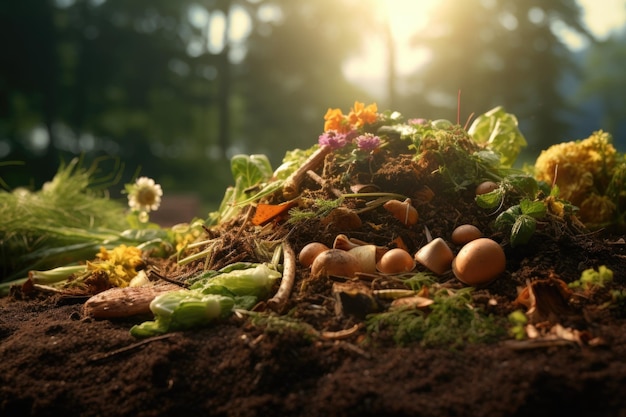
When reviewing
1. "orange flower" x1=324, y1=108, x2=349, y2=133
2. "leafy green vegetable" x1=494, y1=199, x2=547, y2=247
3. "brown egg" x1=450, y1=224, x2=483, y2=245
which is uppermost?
"orange flower" x1=324, y1=108, x2=349, y2=133

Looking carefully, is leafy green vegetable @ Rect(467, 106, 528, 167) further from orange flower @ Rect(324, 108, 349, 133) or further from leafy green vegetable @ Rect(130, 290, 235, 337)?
leafy green vegetable @ Rect(130, 290, 235, 337)

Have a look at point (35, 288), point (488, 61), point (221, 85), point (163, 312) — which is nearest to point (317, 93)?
point (221, 85)

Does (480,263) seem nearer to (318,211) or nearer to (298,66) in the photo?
(318,211)

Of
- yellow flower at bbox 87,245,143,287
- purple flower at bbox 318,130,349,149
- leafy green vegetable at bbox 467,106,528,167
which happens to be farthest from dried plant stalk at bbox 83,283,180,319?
leafy green vegetable at bbox 467,106,528,167

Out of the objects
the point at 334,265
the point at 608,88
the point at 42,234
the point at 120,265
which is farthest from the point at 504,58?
the point at 608,88

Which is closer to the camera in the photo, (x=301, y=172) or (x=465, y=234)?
(x=465, y=234)

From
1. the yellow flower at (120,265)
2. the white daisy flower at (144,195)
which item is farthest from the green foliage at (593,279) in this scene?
the white daisy flower at (144,195)

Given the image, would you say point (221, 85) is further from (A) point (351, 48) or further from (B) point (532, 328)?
(B) point (532, 328)
